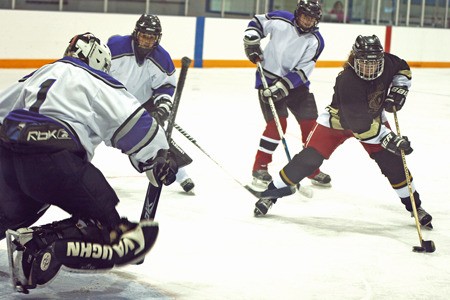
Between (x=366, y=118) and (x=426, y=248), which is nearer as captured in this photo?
(x=426, y=248)

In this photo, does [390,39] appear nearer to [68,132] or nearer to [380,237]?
[380,237]

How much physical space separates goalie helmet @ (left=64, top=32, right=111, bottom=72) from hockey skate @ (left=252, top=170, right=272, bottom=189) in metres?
2.33

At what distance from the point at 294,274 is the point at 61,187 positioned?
3.70ft

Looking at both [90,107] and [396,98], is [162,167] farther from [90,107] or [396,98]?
[396,98]

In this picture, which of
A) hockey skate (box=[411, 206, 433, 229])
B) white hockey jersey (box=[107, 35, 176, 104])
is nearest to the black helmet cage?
white hockey jersey (box=[107, 35, 176, 104])

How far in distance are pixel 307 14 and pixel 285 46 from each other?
25 centimetres

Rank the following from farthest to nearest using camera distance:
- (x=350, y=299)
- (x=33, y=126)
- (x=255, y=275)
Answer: (x=255, y=275) < (x=350, y=299) < (x=33, y=126)

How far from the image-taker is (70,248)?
10.1 feet

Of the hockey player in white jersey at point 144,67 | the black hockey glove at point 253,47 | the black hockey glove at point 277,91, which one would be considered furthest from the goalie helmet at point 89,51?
the black hockey glove at point 253,47

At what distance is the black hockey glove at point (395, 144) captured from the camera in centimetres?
433

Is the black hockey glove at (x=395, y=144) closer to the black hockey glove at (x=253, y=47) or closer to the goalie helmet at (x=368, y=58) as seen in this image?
the goalie helmet at (x=368, y=58)

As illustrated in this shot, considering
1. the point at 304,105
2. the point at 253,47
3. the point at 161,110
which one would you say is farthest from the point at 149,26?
the point at 304,105

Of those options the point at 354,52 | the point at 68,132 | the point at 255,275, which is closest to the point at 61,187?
→ the point at 68,132

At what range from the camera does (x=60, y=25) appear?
35.0 ft
